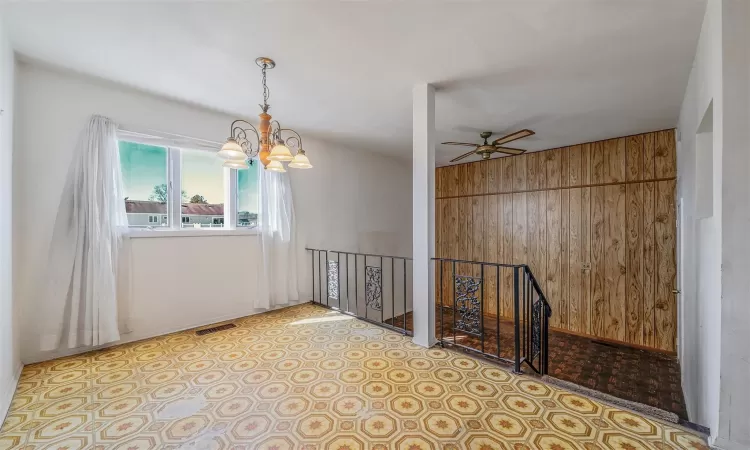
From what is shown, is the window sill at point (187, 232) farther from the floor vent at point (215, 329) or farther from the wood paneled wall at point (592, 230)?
the wood paneled wall at point (592, 230)

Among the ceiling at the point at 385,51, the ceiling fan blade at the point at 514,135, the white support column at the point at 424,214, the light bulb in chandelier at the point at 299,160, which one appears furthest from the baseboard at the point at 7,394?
the ceiling fan blade at the point at 514,135

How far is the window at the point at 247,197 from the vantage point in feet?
12.6

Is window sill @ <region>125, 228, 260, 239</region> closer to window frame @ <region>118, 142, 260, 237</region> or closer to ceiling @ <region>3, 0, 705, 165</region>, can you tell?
window frame @ <region>118, 142, 260, 237</region>

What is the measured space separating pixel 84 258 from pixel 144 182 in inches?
36.5

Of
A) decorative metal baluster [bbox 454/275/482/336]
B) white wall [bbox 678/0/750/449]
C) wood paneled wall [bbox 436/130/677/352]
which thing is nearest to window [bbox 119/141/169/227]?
decorative metal baluster [bbox 454/275/482/336]

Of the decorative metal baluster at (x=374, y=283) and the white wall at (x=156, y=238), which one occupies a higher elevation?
the white wall at (x=156, y=238)

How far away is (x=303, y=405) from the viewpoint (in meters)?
1.91

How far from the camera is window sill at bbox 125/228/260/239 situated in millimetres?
2994

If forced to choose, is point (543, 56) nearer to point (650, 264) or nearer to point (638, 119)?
point (638, 119)

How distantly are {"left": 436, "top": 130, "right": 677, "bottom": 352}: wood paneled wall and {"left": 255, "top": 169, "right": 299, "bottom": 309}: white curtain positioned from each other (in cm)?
322

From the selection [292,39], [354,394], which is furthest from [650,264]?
[292,39]

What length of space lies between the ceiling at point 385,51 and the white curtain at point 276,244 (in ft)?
3.35

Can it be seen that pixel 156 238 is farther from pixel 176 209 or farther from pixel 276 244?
pixel 276 244

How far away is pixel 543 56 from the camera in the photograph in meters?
2.31
